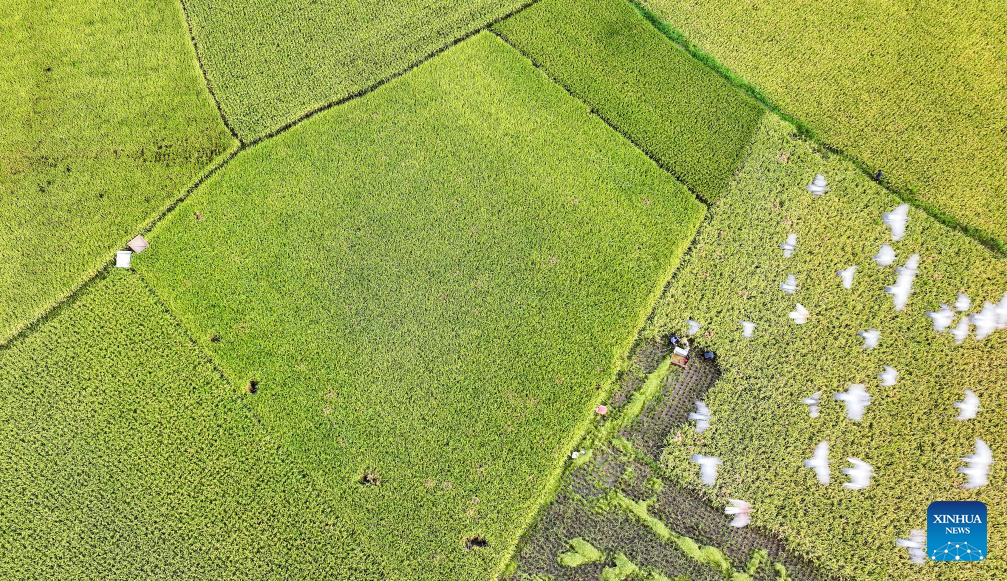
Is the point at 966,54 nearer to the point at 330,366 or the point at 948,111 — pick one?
the point at 948,111

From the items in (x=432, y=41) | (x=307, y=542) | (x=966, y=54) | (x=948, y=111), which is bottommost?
(x=307, y=542)

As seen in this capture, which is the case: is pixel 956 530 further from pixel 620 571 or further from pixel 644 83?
pixel 644 83

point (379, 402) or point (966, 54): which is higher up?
point (966, 54)

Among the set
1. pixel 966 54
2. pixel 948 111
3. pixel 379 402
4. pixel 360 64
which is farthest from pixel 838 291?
pixel 360 64

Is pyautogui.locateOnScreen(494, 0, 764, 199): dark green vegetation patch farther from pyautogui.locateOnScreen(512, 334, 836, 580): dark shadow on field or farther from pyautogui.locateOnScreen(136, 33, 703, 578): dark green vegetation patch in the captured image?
pyautogui.locateOnScreen(512, 334, 836, 580): dark shadow on field

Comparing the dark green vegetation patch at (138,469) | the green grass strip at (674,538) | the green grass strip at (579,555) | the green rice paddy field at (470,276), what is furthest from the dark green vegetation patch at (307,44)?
the green grass strip at (579,555)

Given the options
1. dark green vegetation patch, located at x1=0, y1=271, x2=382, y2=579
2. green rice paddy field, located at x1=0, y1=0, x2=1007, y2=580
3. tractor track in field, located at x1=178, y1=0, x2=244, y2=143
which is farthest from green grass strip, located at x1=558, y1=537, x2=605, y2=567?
tractor track in field, located at x1=178, y1=0, x2=244, y2=143

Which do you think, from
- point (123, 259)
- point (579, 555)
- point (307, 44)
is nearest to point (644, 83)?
point (307, 44)
